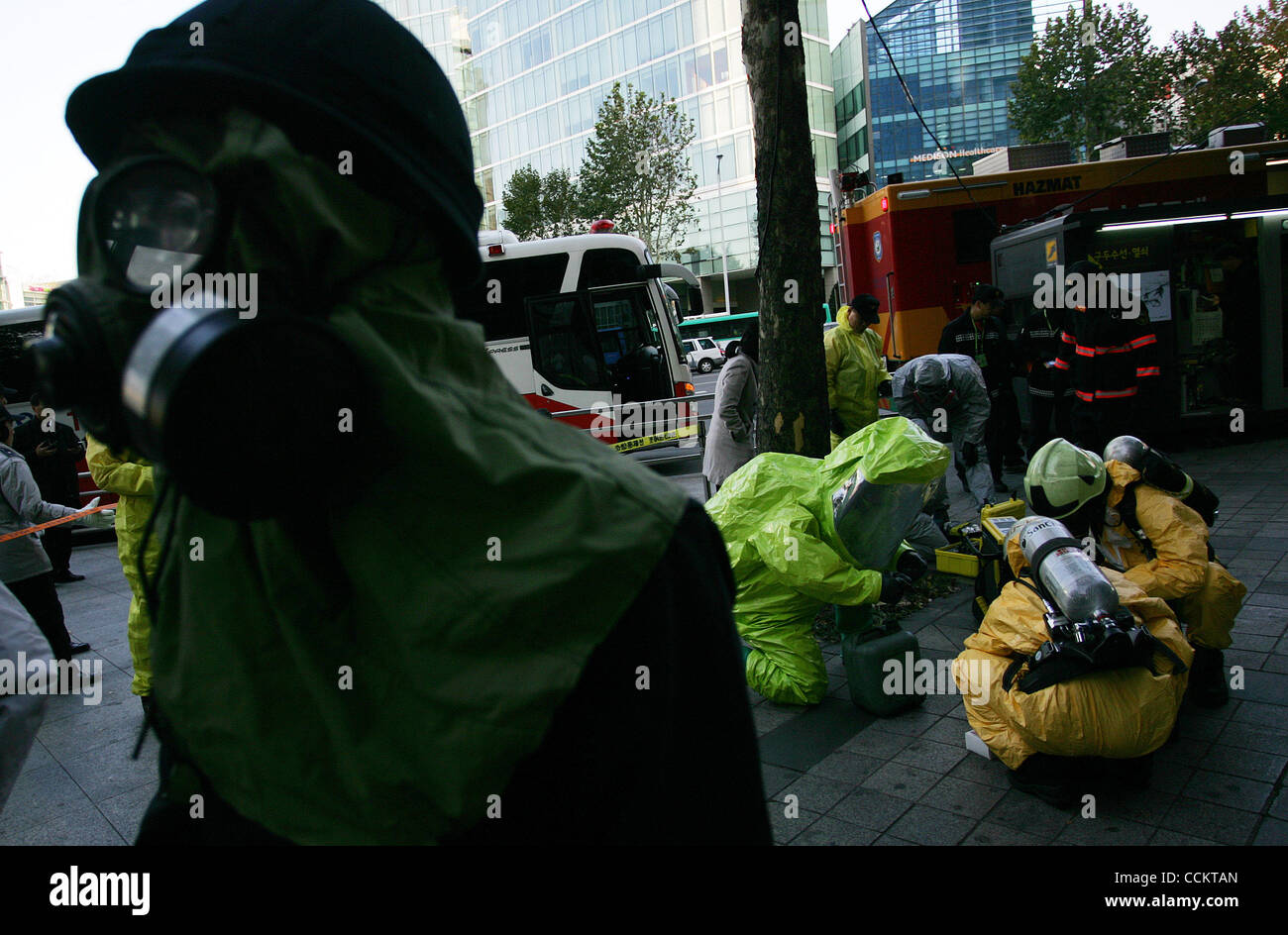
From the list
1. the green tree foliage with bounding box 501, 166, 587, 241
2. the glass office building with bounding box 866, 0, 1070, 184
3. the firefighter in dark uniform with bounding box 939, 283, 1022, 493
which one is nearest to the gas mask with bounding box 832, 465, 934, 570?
the firefighter in dark uniform with bounding box 939, 283, 1022, 493

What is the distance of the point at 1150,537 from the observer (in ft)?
12.8

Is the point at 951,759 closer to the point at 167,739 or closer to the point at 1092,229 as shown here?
the point at 167,739

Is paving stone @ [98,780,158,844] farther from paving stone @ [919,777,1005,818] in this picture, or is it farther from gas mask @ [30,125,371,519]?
gas mask @ [30,125,371,519]

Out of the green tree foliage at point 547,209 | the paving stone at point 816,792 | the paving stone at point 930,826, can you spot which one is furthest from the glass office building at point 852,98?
the paving stone at point 930,826

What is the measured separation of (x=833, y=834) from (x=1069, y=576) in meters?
1.27

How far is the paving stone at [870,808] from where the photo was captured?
3250mm

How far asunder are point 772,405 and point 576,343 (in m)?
7.29

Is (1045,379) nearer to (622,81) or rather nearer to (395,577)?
(395,577)

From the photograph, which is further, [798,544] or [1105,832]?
[798,544]

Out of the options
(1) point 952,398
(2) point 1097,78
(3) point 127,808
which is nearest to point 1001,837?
(3) point 127,808

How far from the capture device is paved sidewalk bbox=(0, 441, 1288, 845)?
121 inches

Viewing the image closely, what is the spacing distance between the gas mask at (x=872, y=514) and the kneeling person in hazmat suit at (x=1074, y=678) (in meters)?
0.59

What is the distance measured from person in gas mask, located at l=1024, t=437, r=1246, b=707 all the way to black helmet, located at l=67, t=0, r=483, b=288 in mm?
3676
